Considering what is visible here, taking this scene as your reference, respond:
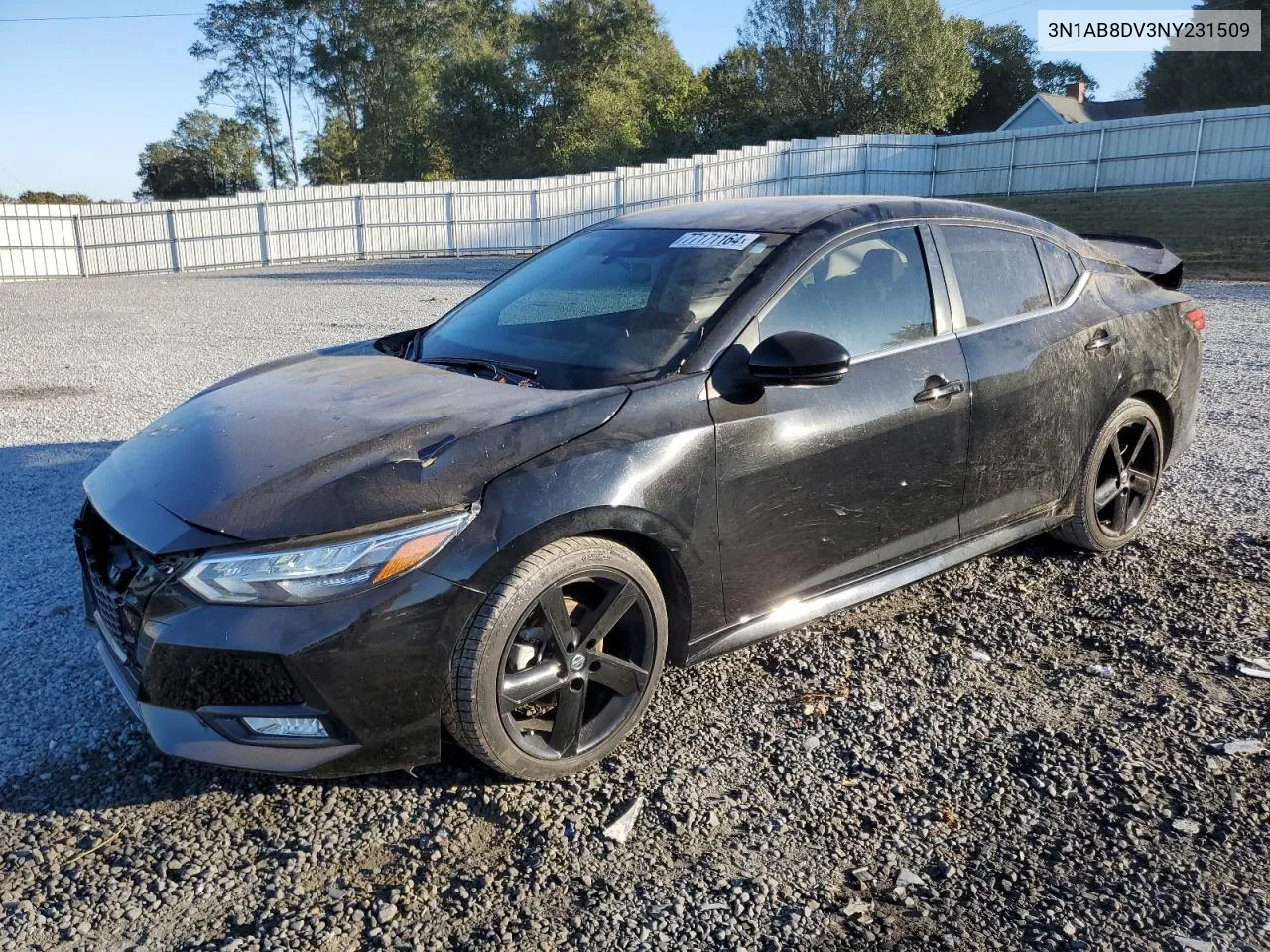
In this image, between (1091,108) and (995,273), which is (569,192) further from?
(1091,108)

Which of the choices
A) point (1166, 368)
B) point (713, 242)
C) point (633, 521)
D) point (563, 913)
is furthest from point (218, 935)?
point (1166, 368)

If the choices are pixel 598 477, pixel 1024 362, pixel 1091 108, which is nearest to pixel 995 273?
pixel 1024 362

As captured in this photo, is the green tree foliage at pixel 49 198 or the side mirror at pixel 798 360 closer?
the side mirror at pixel 798 360

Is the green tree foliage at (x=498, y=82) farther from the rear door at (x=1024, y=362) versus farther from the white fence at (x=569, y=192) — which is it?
the rear door at (x=1024, y=362)

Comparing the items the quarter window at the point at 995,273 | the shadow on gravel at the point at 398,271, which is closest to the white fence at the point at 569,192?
the shadow on gravel at the point at 398,271

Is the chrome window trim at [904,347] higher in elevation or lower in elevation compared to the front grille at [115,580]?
higher

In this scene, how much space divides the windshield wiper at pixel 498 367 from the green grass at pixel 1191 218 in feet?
58.6

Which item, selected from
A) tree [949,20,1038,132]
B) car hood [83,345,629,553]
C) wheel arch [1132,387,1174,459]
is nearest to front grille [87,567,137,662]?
car hood [83,345,629,553]

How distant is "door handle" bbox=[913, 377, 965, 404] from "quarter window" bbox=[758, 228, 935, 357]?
0.63 ft

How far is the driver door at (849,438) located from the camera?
319cm

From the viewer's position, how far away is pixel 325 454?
282 centimetres

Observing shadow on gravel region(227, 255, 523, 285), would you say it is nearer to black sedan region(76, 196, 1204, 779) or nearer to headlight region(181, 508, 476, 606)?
black sedan region(76, 196, 1204, 779)

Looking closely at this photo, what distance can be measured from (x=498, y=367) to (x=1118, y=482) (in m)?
3.02

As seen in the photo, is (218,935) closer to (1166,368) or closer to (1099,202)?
(1166,368)
